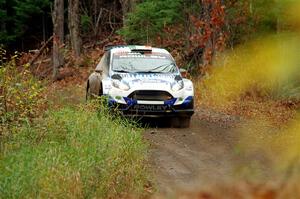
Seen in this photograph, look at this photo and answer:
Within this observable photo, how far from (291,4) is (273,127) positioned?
9.21m

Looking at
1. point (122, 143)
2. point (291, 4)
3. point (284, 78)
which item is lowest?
point (122, 143)

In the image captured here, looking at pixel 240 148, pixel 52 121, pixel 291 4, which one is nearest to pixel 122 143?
pixel 52 121

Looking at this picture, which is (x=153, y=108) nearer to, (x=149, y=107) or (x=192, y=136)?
(x=149, y=107)

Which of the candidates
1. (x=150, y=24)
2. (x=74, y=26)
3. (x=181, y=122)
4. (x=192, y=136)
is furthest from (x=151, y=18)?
(x=192, y=136)

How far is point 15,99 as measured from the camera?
8.71 meters

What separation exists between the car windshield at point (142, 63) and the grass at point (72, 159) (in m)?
3.32

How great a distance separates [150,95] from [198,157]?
8.73 ft

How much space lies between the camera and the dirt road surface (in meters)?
7.46

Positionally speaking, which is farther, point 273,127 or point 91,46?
point 91,46

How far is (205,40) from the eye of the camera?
63.0 feet

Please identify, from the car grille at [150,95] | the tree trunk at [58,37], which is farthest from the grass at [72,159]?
the tree trunk at [58,37]

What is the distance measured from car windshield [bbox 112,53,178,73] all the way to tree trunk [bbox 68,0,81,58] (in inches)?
683

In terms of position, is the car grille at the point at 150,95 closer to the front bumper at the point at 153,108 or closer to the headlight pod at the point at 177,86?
the front bumper at the point at 153,108

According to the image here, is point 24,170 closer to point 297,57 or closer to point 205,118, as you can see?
point 297,57
